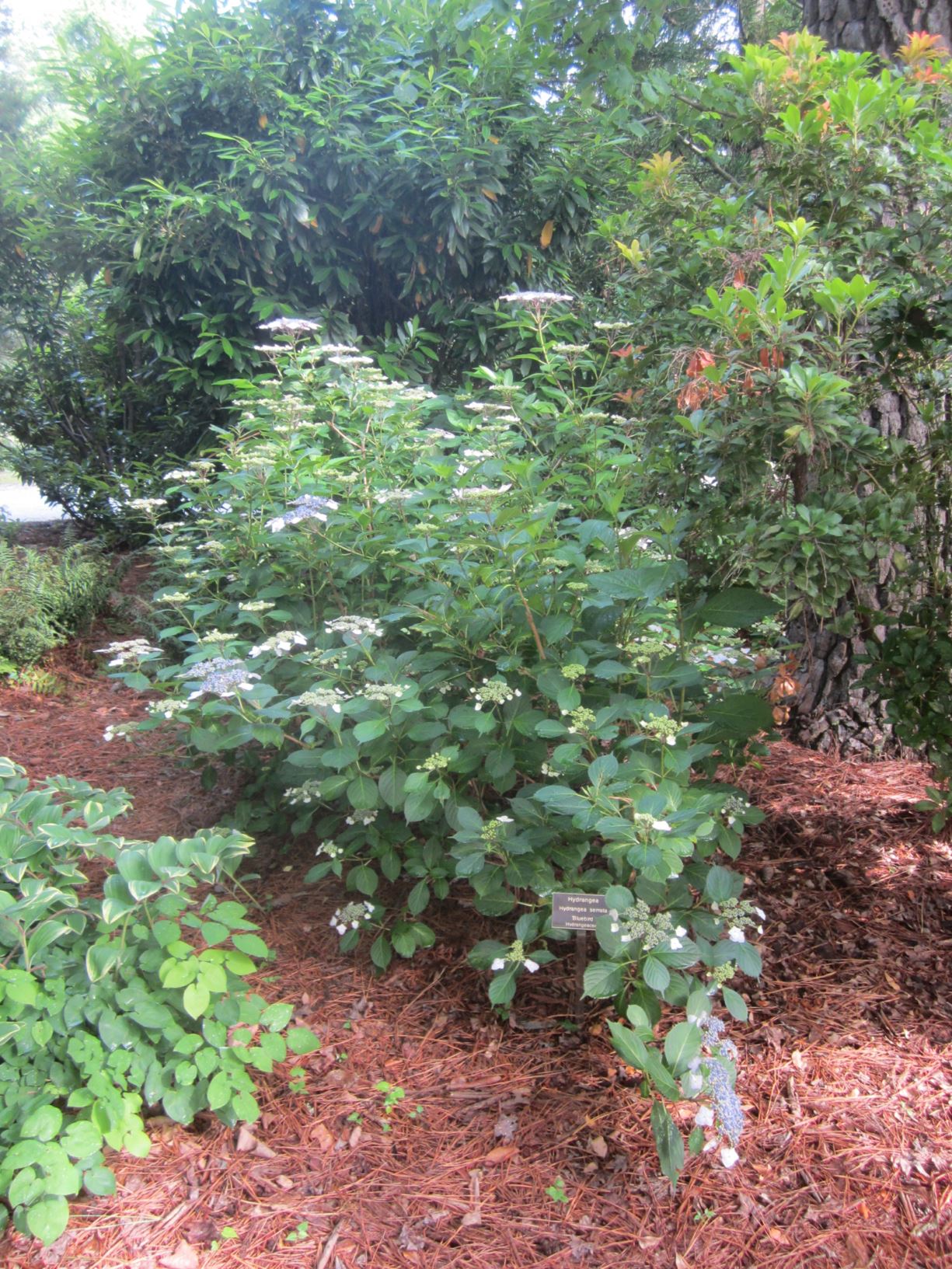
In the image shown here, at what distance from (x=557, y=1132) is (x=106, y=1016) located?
100cm

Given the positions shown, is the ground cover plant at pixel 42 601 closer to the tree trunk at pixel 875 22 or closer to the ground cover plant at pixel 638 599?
the ground cover plant at pixel 638 599

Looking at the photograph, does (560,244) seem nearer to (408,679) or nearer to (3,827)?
(408,679)

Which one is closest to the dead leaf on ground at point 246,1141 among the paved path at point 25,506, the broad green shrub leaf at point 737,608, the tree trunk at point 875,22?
the broad green shrub leaf at point 737,608

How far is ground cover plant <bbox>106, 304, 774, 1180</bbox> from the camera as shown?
1702mm

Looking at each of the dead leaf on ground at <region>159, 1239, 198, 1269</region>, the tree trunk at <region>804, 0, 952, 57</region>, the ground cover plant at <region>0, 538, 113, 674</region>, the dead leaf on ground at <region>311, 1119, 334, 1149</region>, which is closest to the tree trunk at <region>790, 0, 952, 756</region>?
the tree trunk at <region>804, 0, 952, 57</region>

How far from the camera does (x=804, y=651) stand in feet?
10.3

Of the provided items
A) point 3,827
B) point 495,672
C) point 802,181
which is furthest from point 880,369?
point 3,827

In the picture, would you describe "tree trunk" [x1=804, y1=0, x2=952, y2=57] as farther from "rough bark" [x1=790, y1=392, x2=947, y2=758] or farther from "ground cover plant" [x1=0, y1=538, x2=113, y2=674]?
"ground cover plant" [x1=0, y1=538, x2=113, y2=674]

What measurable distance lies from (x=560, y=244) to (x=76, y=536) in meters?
4.15

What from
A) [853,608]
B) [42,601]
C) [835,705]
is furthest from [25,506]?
[853,608]

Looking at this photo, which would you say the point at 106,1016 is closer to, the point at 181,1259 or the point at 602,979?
the point at 181,1259

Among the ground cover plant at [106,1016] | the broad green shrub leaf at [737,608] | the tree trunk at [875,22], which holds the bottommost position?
the ground cover plant at [106,1016]

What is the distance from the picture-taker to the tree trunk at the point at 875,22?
9.07ft

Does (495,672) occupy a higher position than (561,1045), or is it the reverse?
(495,672)
